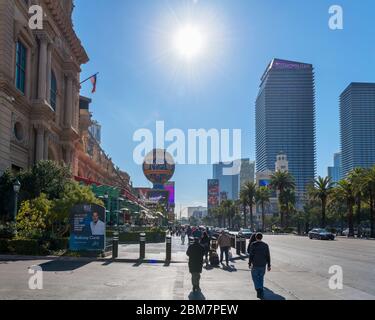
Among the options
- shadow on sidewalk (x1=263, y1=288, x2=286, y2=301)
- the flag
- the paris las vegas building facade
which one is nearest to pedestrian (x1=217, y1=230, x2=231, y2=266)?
shadow on sidewalk (x1=263, y1=288, x2=286, y2=301)

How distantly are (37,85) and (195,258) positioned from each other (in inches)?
1393

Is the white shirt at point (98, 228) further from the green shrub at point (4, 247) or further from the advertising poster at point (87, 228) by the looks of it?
the green shrub at point (4, 247)

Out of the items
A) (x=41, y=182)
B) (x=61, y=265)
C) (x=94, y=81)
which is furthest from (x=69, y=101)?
(x=61, y=265)

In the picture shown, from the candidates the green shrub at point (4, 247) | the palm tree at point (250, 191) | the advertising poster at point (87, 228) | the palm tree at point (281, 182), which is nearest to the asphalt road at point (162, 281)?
the advertising poster at point (87, 228)

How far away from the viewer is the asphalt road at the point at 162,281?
40.8 ft

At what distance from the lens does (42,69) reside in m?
44.4

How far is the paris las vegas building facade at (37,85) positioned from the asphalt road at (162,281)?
61.5 feet

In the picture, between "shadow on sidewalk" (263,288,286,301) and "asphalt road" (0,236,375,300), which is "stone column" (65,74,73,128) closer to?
"asphalt road" (0,236,375,300)

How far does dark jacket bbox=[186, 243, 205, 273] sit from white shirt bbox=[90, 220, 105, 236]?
35.9 feet

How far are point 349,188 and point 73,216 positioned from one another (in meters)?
57.9

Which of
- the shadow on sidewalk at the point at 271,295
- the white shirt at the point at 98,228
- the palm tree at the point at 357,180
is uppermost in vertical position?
the palm tree at the point at 357,180

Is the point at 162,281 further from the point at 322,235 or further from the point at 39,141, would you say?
the point at 322,235
